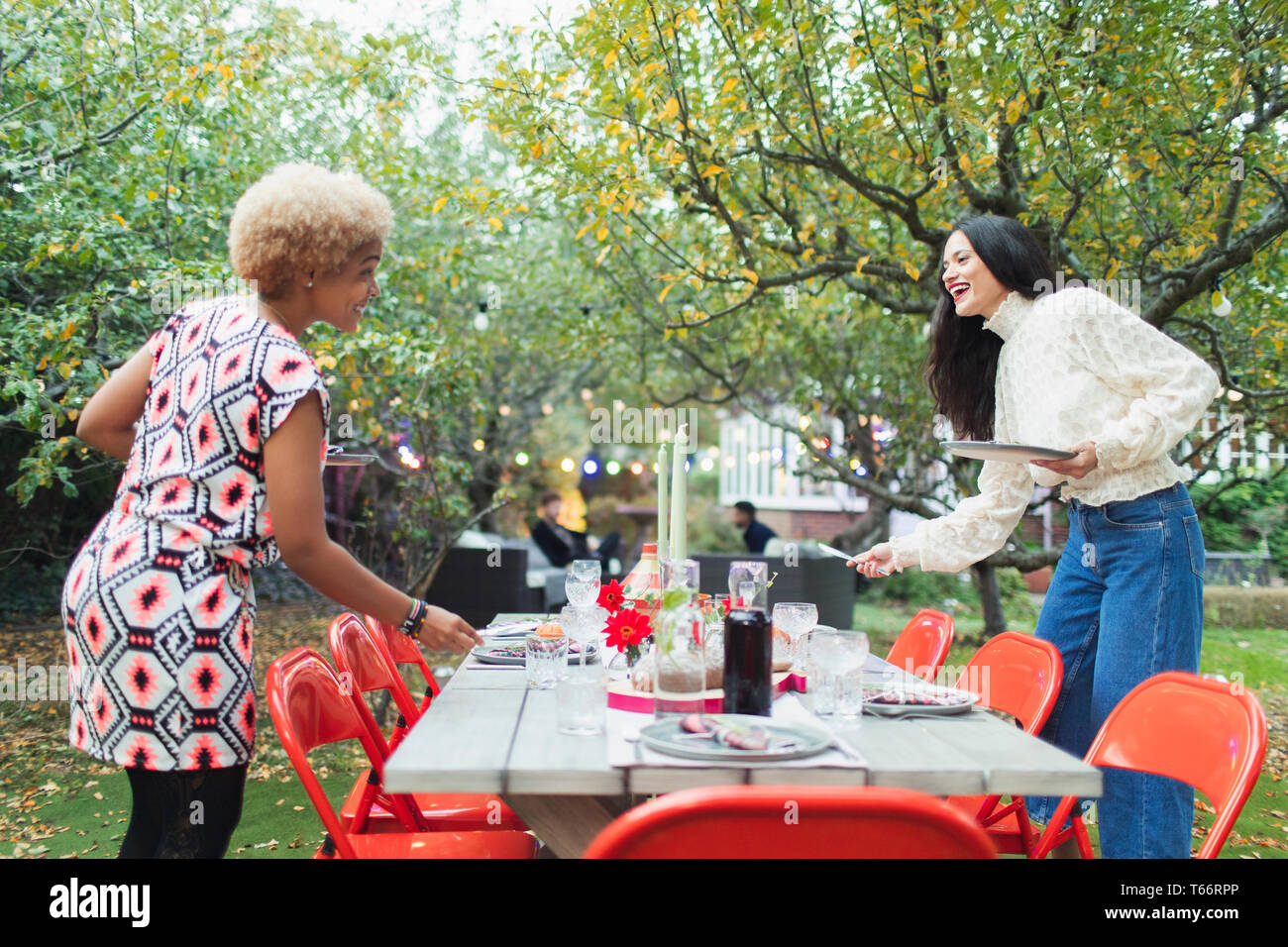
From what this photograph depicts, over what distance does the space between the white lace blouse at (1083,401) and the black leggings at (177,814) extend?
5.78 feet

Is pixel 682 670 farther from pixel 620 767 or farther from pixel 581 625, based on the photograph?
pixel 581 625

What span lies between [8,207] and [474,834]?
147 inches

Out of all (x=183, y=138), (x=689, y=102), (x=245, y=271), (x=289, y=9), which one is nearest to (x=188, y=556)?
(x=245, y=271)

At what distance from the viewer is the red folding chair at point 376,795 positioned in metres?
2.27

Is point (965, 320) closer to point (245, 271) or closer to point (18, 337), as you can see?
point (245, 271)

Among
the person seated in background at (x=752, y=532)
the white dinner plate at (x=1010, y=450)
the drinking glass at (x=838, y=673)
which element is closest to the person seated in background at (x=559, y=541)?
the person seated in background at (x=752, y=532)

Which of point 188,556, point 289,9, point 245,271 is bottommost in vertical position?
point 188,556

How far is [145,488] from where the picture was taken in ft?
5.16

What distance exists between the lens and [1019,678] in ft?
7.74

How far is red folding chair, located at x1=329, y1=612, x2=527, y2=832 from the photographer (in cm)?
227

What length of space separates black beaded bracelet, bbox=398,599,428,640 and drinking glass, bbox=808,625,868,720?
73 centimetres

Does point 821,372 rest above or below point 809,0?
below

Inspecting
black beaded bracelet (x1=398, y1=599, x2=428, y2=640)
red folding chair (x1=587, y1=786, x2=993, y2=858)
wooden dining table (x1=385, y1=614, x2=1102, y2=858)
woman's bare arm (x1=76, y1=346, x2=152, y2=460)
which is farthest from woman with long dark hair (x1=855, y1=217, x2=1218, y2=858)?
woman's bare arm (x1=76, y1=346, x2=152, y2=460)

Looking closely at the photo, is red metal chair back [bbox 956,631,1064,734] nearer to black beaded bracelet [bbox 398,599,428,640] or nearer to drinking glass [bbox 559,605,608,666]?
drinking glass [bbox 559,605,608,666]
